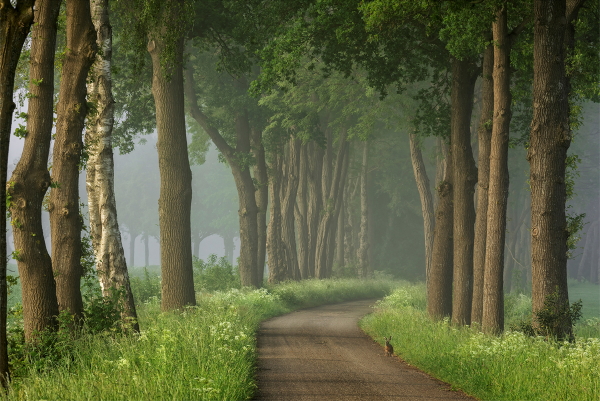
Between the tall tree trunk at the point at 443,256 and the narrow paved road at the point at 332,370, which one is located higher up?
the tall tree trunk at the point at 443,256

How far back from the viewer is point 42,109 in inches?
413

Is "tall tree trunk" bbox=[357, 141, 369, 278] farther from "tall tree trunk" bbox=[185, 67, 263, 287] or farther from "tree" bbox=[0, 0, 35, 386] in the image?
"tree" bbox=[0, 0, 35, 386]

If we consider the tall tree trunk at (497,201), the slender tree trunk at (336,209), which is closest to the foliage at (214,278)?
the slender tree trunk at (336,209)

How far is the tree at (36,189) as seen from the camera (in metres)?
10.1

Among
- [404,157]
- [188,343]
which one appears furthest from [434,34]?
[404,157]

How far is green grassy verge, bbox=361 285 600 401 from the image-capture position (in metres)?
8.48

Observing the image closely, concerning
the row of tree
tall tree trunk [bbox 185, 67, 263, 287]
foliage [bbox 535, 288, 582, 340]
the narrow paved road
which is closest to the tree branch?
tall tree trunk [bbox 185, 67, 263, 287]

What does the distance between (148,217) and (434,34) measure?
7202 cm

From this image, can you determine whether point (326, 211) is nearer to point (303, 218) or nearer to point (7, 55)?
point (303, 218)

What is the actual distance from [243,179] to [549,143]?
17.4 metres

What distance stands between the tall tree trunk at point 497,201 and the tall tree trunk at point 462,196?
2497 mm

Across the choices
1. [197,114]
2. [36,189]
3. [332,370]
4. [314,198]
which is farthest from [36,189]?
[314,198]

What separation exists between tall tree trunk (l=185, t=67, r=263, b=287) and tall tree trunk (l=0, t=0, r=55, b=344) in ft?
54.7

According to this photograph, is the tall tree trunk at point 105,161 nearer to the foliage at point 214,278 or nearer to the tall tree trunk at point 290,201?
the foliage at point 214,278
